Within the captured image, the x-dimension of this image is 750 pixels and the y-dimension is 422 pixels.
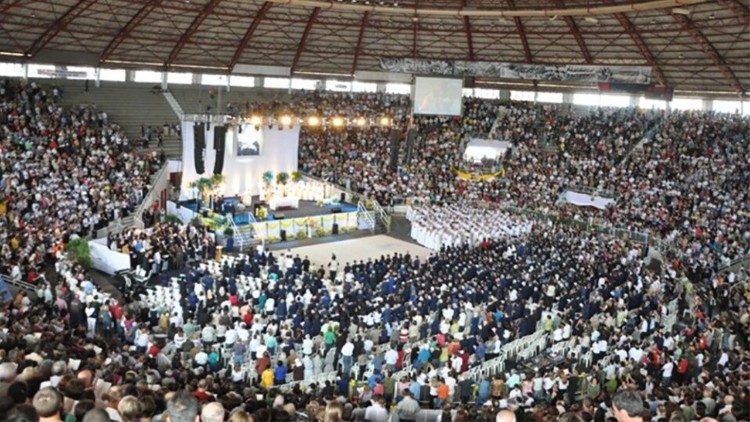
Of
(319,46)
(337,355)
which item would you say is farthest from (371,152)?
(337,355)

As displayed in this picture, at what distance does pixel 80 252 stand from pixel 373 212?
1391 centimetres

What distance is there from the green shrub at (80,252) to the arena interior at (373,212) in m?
0.11

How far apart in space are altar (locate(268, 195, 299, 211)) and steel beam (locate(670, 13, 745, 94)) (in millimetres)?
18009

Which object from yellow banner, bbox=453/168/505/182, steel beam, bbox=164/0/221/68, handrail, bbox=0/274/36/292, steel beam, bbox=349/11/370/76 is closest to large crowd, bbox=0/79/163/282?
handrail, bbox=0/274/36/292

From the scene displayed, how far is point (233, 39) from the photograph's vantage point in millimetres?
34719

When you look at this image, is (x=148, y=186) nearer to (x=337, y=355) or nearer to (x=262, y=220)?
(x=262, y=220)

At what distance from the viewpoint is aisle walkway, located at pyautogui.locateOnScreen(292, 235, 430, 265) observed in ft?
85.4

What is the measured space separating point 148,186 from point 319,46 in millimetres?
13136

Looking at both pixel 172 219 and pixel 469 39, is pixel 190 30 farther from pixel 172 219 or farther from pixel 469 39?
pixel 469 39

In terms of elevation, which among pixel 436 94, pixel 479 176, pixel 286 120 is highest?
pixel 436 94

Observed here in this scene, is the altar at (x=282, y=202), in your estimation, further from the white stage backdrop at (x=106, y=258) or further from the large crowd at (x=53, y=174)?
the white stage backdrop at (x=106, y=258)

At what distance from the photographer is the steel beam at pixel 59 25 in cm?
2764

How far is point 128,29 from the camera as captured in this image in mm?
30922

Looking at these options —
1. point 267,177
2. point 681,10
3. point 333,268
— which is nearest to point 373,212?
point 267,177
